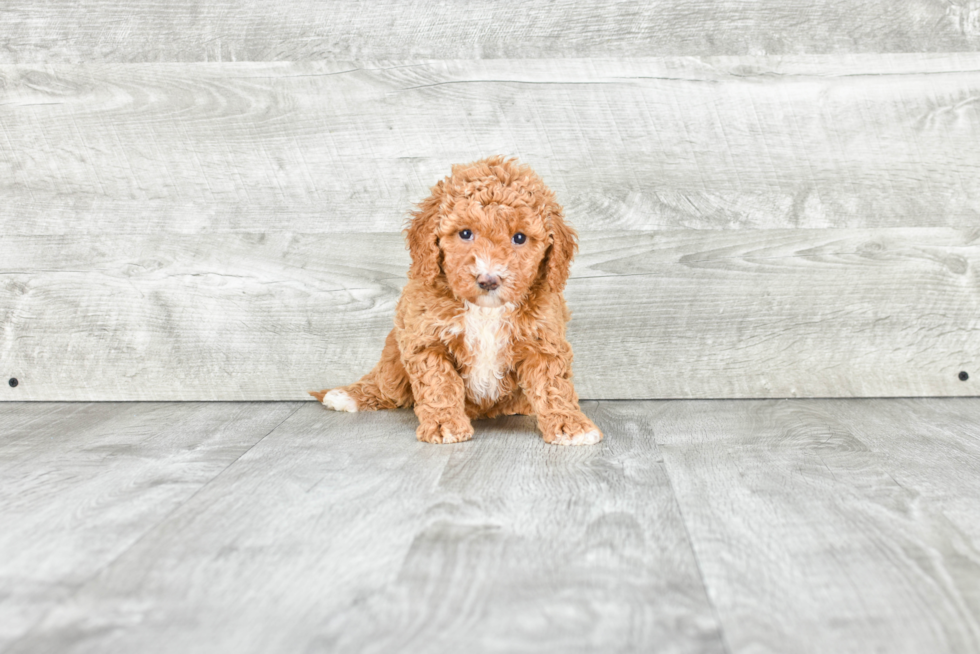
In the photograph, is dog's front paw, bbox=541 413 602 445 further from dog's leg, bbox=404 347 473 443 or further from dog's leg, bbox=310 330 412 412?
dog's leg, bbox=310 330 412 412

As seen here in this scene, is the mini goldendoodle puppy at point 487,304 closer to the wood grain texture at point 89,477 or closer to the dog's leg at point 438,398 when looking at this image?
the dog's leg at point 438,398

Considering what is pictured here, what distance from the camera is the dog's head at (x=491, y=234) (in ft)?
5.18

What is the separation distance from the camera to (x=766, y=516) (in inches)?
50.2

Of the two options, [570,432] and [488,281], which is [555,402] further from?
[488,281]

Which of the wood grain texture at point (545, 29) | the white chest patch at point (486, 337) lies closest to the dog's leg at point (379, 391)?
the white chest patch at point (486, 337)

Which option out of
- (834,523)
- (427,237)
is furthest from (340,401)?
(834,523)

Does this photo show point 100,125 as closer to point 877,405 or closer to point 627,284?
point 627,284

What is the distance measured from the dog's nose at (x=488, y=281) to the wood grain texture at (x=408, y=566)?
32cm

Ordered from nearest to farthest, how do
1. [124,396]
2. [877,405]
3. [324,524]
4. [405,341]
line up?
1. [324,524]
2. [405,341]
3. [877,405]
4. [124,396]

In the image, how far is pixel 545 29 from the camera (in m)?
2.18

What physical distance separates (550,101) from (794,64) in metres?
0.62

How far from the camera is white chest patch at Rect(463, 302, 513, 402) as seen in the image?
173 centimetres

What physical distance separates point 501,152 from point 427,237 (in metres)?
0.60

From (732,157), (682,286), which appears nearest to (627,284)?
(682,286)
